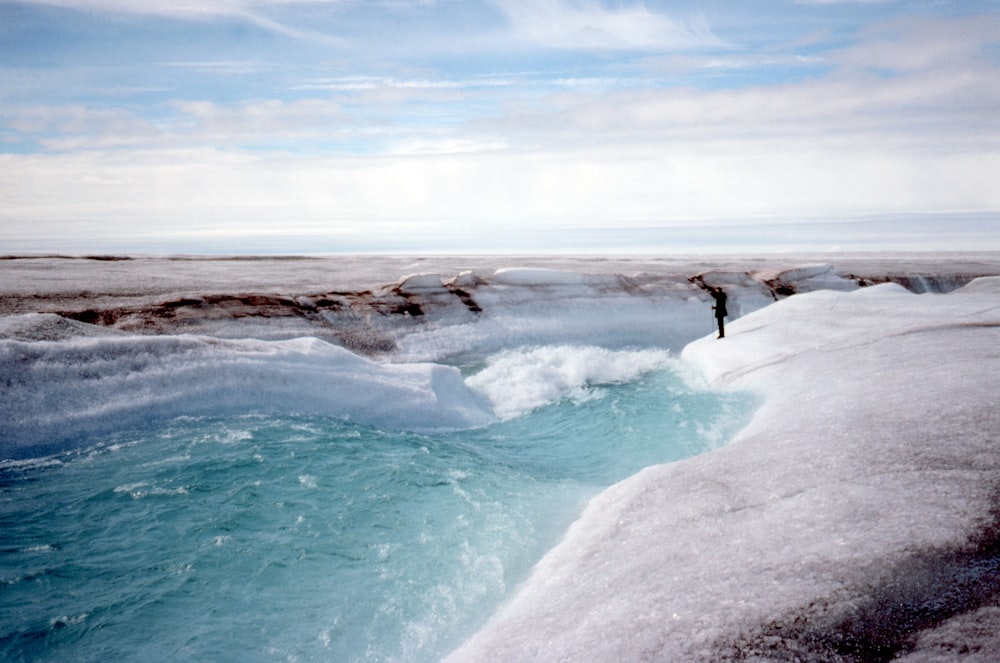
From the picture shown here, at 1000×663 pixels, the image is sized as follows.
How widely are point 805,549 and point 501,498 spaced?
10.8ft

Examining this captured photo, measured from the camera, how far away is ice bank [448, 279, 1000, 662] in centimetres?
259

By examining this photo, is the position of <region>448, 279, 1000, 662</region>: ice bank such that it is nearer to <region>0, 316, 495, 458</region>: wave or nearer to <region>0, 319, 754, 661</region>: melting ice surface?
<region>0, 319, 754, 661</region>: melting ice surface

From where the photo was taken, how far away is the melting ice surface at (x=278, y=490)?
163 inches

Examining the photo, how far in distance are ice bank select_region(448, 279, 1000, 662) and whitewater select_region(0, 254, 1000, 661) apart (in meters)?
0.02

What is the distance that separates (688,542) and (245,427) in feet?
17.2

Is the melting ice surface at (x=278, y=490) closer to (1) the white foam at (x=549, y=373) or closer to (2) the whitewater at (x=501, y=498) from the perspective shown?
(2) the whitewater at (x=501, y=498)

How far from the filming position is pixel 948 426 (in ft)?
14.1

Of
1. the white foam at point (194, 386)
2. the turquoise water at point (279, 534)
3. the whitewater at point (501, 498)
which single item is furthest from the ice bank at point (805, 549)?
the white foam at point (194, 386)

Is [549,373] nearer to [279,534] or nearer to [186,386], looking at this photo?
[186,386]

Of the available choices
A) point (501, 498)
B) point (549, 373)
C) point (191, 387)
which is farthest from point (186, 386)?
point (549, 373)

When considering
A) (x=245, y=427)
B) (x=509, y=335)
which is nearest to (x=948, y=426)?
(x=245, y=427)

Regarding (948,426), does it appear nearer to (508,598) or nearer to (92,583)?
(508,598)

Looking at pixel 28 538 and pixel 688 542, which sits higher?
pixel 688 542

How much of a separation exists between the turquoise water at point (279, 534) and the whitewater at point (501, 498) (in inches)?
0.9
